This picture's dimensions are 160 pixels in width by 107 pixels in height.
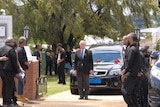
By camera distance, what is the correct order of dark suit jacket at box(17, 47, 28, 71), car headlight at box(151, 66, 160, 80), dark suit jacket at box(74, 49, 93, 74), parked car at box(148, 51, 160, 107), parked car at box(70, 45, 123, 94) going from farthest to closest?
parked car at box(70, 45, 123, 94) < dark suit jacket at box(74, 49, 93, 74) < dark suit jacket at box(17, 47, 28, 71) < car headlight at box(151, 66, 160, 80) < parked car at box(148, 51, 160, 107)

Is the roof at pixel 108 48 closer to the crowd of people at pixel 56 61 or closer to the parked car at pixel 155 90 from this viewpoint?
the crowd of people at pixel 56 61

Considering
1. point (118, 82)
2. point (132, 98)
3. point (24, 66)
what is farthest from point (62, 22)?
point (132, 98)

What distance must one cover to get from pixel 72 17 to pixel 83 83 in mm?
14010

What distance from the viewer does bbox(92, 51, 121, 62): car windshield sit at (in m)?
16.4

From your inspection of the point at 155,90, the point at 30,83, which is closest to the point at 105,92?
the point at 30,83

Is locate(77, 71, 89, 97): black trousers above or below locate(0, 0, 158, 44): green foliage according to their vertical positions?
below

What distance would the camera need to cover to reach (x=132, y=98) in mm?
9914

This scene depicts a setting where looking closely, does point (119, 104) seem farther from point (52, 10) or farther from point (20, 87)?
point (52, 10)

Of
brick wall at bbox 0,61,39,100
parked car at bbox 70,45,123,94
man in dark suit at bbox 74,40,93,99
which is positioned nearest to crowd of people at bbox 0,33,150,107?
man in dark suit at bbox 74,40,93,99

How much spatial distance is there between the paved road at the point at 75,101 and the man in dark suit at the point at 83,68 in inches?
13.4

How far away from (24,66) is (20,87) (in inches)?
22.6

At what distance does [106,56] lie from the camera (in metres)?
16.7

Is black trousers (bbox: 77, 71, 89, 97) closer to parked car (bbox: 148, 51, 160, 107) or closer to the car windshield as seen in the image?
the car windshield

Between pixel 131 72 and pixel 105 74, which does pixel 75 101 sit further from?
pixel 131 72
